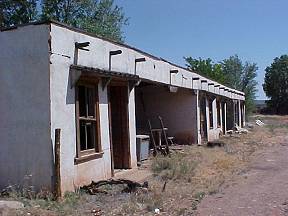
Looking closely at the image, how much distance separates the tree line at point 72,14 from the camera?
33.2m

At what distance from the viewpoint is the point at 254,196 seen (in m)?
9.70

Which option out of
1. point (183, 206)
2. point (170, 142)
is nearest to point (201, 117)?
point (170, 142)

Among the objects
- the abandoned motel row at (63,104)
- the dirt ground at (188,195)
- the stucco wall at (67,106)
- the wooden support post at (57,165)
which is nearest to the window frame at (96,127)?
the abandoned motel row at (63,104)

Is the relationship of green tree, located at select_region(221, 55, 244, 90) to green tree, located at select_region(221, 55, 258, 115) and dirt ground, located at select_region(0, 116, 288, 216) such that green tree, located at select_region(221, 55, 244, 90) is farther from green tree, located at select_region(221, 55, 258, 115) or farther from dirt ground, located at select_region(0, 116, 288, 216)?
dirt ground, located at select_region(0, 116, 288, 216)

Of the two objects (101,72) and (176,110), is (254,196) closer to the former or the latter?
(101,72)

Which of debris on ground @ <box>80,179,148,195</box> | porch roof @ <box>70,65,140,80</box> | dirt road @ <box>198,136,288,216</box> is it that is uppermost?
porch roof @ <box>70,65,140,80</box>

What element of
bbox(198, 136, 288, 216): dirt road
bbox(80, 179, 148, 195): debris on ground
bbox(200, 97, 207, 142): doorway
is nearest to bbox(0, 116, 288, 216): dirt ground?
bbox(198, 136, 288, 216): dirt road

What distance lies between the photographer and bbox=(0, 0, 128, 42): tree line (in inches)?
1307

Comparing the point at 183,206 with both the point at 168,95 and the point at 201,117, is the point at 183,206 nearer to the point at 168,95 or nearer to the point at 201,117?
the point at 168,95

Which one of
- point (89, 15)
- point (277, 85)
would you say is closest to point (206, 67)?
point (89, 15)

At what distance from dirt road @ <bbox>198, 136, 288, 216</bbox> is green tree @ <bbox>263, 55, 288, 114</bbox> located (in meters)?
70.6

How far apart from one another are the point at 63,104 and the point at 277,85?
77.7 metres

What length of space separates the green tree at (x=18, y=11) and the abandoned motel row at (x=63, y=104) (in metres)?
21.0

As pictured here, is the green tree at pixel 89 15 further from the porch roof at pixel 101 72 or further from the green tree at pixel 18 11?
the porch roof at pixel 101 72
